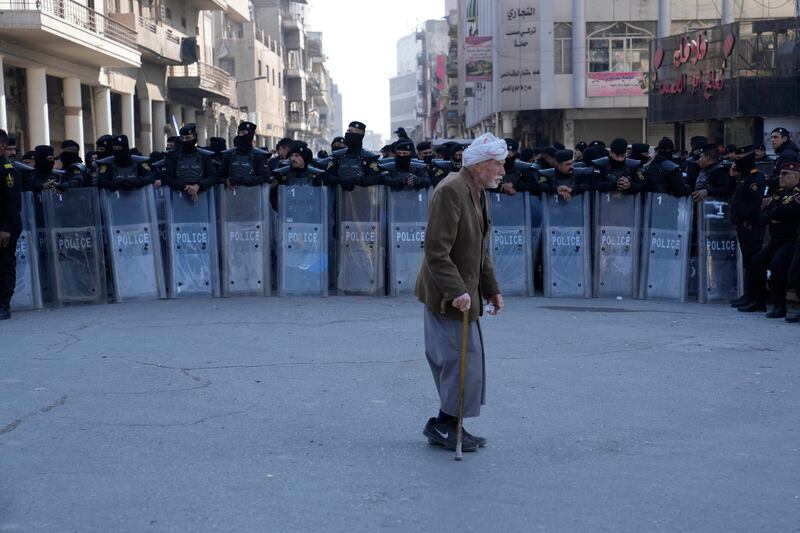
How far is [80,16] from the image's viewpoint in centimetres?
2930

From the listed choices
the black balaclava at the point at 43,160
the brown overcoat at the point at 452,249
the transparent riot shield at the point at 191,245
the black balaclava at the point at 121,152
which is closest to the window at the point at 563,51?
the transparent riot shield at the point at 191,245

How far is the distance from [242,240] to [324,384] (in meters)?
5.60

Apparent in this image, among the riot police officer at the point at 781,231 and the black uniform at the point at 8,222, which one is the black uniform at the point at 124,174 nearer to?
the black uniform at the point at 8,222

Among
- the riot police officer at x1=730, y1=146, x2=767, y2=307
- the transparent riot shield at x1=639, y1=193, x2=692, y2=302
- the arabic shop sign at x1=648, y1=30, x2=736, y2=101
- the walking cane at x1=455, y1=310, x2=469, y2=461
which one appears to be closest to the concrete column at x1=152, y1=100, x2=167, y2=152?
the arabic shop sign at x1=648, y1=30, x2=736, y2=101

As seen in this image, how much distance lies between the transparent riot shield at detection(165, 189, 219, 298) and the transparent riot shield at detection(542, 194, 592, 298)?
4229 millimetres

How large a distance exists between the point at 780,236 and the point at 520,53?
40864 mm

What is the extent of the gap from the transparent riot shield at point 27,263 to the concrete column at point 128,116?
2498 cm

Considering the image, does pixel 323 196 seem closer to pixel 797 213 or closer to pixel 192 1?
pixel 797 213

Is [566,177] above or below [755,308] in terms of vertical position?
above

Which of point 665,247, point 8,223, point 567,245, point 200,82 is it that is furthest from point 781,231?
point 200,82

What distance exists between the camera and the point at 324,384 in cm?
802

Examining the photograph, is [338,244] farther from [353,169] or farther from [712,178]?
[712,178]

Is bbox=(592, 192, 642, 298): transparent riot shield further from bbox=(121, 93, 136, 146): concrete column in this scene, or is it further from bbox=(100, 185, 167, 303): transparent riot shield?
bbox=(121, 93, 136, 146): concrete column

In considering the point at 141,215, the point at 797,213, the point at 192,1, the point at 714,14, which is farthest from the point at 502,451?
the point at 714,14
